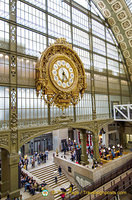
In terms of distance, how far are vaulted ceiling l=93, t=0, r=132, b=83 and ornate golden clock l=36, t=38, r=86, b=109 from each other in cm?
1231

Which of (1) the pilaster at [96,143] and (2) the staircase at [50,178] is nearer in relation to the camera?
(2) the staircase at [50,178]

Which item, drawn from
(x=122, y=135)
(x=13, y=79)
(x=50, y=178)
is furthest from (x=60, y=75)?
(x=122, y=135)

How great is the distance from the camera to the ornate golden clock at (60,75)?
14969 mm

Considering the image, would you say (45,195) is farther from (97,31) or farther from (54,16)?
(97,31)

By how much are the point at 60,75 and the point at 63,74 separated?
0.40 m

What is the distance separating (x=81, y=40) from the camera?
2070 centimetres

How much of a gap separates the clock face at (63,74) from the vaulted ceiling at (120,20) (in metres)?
13.8

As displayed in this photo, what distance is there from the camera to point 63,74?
55.0 feet

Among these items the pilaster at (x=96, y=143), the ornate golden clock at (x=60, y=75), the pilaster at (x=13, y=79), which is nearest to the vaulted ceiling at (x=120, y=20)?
the ornate golden clock at (x=60, y=75)

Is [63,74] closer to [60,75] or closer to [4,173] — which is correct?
[60,75]

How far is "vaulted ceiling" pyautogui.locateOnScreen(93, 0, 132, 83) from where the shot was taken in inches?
906

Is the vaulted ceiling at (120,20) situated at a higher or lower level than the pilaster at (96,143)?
higher

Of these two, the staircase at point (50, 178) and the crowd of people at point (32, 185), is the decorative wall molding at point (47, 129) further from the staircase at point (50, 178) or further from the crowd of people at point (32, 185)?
the staircase at point (50, 178)

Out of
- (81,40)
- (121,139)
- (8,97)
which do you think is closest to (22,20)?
(8,97)
